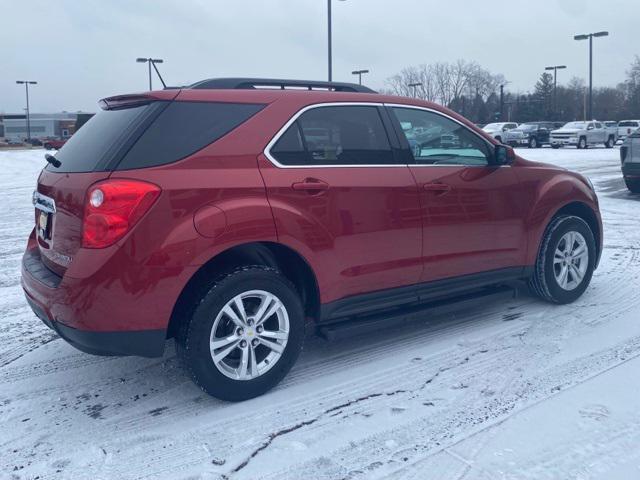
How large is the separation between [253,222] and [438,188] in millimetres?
1537

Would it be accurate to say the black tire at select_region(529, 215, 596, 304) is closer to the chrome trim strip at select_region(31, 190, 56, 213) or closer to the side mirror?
the side mirror

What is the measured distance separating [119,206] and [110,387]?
52.7 inches

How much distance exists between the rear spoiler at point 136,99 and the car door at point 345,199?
25.3 inches

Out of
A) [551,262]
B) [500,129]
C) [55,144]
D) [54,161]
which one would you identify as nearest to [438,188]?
[551,262]

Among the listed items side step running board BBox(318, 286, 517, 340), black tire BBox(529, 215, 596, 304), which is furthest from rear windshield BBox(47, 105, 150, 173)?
black tire BBox(529, 215, 596, 304)

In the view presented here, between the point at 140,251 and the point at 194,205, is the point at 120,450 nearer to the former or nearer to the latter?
the point at 140,251

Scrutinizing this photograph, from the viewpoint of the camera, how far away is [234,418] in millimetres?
3668

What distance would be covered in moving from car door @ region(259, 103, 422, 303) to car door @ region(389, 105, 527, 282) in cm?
14

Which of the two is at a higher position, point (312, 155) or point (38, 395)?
point (312, 155)

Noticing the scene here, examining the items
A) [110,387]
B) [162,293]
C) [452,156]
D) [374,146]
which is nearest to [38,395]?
[110,387]

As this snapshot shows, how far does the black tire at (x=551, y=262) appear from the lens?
5.45 m

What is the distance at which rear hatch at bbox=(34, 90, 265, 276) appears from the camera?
3.53 metres

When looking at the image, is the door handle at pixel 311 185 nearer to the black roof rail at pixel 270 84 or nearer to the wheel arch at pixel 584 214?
the black roof rail at pixel 270 84

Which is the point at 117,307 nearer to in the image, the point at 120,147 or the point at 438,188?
the point at 120,147
